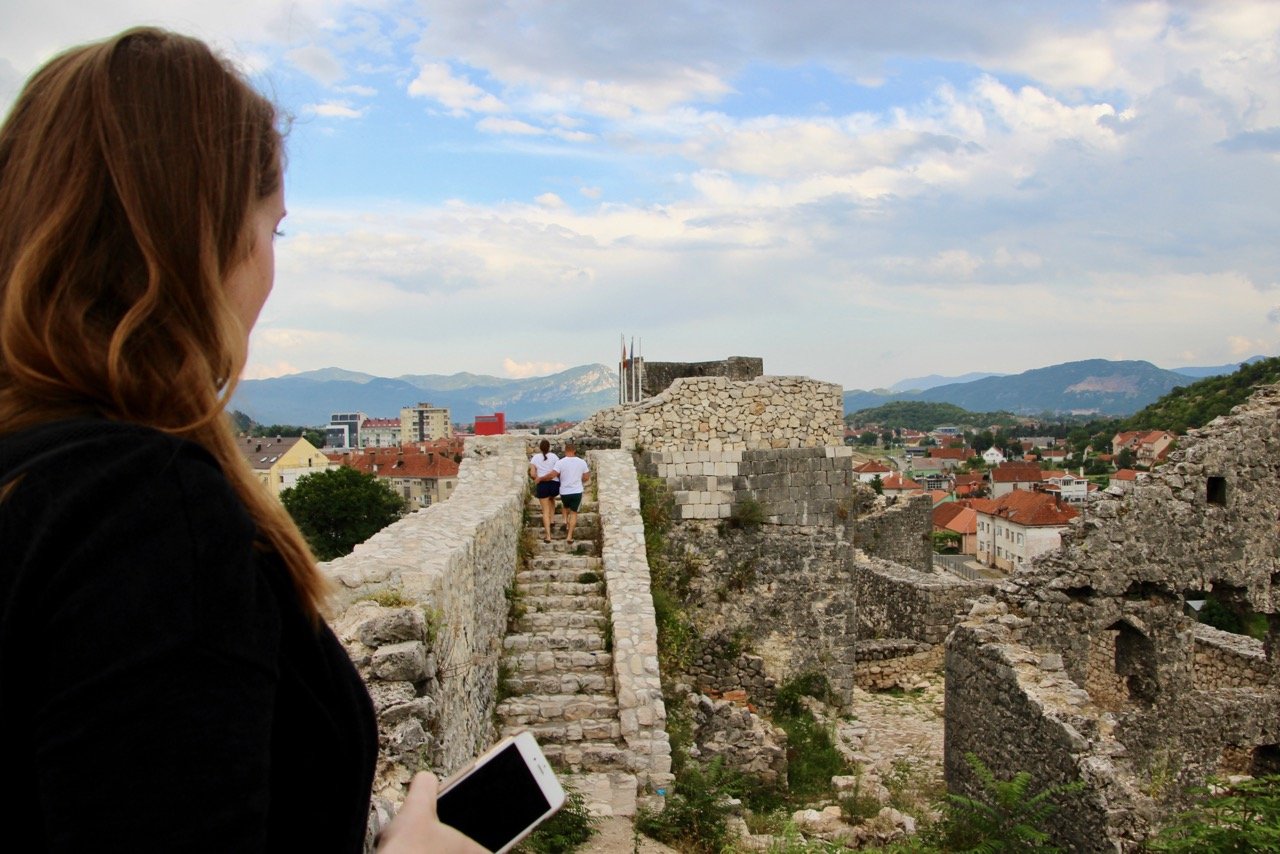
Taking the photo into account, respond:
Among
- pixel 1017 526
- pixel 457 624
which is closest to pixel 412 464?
pixel 1017 526

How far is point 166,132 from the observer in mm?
1221

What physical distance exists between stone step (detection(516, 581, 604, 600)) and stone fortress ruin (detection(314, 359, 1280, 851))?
182 millimetres

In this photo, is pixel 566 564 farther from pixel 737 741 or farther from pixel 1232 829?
pixel 1232 829

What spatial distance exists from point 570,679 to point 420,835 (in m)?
7.61

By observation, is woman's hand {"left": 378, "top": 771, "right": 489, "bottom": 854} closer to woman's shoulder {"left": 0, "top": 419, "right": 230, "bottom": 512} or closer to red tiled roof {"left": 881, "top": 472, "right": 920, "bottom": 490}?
woman's shoulder {"left": 0, "top": 419, "right": 230, "bottom": 512}

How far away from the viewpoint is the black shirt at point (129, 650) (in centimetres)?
97

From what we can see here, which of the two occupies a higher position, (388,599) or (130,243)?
(130,243)

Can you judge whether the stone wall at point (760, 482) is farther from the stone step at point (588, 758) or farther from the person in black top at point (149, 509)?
the person in black top at point (149, 509)

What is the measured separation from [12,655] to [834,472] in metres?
11.8

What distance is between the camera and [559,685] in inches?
348

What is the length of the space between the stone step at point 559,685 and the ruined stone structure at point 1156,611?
11.1 feet

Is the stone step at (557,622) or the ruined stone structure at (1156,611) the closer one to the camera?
the ruined stone structure at (1156,611)

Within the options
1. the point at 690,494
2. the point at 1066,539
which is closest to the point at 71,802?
the point at 1066,539

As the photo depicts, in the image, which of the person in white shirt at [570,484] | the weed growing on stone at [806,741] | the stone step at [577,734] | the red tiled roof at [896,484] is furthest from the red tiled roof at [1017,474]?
the stone step at [577,734]
